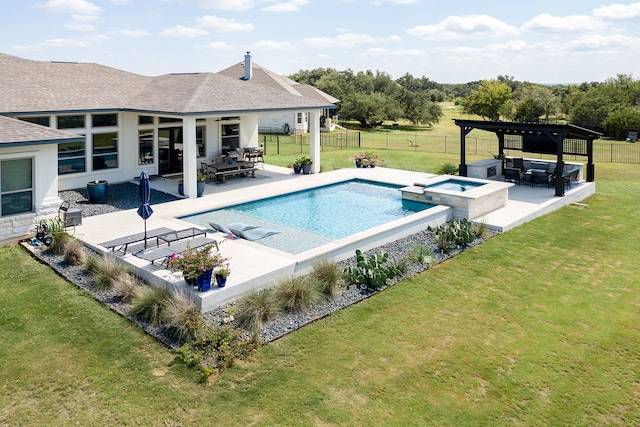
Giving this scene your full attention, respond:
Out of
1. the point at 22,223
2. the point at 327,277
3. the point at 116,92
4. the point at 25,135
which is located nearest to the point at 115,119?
the point at 116,92

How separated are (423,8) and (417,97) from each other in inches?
1459

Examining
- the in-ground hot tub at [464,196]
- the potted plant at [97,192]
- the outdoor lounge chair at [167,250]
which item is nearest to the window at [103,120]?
the potted plant at [97,192]

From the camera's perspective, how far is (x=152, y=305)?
856 centimetres

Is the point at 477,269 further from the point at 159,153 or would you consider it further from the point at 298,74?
the point at 298,74

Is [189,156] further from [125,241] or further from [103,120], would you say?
[125,241]

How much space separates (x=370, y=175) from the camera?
21.5 meters

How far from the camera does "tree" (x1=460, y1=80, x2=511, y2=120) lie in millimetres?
68000

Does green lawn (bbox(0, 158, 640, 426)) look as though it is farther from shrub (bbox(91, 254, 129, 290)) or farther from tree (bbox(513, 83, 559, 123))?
tree (bbox(513, 83, 559, 123))

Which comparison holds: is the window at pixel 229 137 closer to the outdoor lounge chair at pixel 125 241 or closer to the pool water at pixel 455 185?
the pool water at pixel 455 185

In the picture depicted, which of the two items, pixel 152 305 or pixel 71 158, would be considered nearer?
pixel 152 305

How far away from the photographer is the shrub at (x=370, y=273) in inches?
393

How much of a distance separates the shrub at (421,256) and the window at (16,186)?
9.64 m

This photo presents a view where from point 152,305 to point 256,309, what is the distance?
Result: 181 cm

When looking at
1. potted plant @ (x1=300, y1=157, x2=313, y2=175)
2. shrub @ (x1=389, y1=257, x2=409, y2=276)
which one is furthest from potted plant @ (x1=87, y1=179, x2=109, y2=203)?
shrub @ (x1=389, y1=257, x2=409, y2=276)
